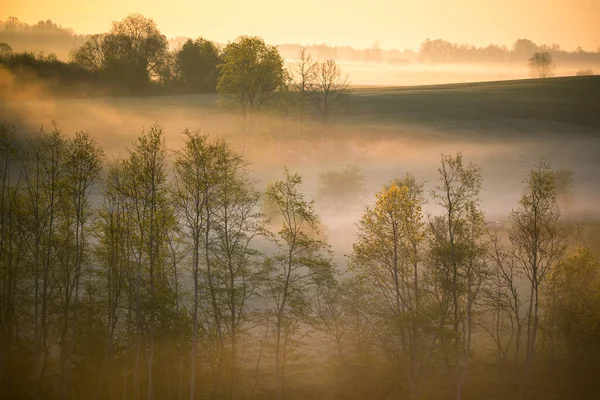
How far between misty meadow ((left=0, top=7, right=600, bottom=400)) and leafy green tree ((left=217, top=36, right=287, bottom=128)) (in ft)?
0.97

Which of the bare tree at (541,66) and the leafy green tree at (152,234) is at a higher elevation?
the bare tree at (541,66)

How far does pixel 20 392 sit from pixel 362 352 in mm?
19850

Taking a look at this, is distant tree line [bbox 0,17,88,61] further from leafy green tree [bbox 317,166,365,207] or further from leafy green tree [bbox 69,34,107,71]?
leafy green tree [bbox 317,166,365,207]

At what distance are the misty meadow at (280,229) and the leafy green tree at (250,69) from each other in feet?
0.97

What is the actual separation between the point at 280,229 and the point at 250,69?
949 inches

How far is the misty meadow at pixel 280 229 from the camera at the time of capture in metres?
34.4

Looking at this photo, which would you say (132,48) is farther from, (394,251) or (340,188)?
(394,251)

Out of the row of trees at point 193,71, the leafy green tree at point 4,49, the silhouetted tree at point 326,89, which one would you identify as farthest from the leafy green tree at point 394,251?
the leafy green tree at point 4,49

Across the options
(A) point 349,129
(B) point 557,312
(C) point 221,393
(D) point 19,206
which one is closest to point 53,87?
(A) point 349,129

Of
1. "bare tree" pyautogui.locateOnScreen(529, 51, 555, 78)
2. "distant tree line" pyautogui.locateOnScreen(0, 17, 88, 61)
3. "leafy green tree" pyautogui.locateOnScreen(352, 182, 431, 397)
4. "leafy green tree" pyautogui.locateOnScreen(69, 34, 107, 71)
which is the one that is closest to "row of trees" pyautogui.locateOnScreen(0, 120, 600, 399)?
"leafy green tree" pyautogui.locateOnScreen(352, 182, 431, 397)

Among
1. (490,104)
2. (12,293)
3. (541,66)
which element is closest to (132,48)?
(490,104)

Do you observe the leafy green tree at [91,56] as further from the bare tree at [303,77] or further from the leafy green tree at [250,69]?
the leafy green tree at [250,69]

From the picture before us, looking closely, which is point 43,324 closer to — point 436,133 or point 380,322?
point 380,322

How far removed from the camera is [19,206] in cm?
3519
